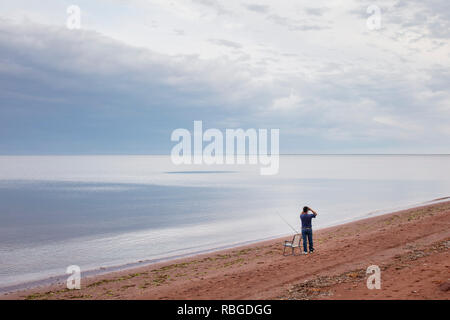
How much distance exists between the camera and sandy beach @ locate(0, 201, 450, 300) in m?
11.9

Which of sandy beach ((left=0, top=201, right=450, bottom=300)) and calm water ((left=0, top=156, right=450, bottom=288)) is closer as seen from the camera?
sandy beach ((left=0, top=201, right=450, bottom=300))

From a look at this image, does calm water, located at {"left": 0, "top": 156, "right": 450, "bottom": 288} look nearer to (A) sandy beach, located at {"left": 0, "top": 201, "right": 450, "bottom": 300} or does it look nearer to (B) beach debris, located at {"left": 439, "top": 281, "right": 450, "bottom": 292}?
(A) sandy beach, located at {"left": 0, "top": 201, "right": 450, "bottom": 300}

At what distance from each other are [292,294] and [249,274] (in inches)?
163

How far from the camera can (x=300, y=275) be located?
14.7m

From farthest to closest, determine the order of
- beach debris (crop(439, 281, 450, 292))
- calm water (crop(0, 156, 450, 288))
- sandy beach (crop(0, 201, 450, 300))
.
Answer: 1. calm water (crop(0, 156, 450, 288))
2. sandy beach (crop(0, 201, 450, 300))
3. beach debris (crop(439, 281, 450, 292))

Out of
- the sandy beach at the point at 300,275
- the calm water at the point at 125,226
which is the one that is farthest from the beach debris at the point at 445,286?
the calm water at the point at 125,226

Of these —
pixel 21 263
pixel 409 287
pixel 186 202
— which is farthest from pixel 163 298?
pixel 186 202

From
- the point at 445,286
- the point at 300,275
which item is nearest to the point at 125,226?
the point at 300,275

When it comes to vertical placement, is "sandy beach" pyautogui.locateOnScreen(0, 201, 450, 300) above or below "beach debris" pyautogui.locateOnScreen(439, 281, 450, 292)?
below

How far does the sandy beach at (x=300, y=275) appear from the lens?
1185 cm

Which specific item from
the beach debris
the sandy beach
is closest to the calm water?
the sandy beach

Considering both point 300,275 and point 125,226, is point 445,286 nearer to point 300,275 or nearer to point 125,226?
point 300,275

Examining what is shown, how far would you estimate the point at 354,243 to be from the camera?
21.0 metres

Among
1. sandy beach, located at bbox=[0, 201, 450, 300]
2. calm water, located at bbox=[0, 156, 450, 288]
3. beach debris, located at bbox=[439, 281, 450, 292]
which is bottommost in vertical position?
calm water, located at bbox=[0, 156, 450, 288]
